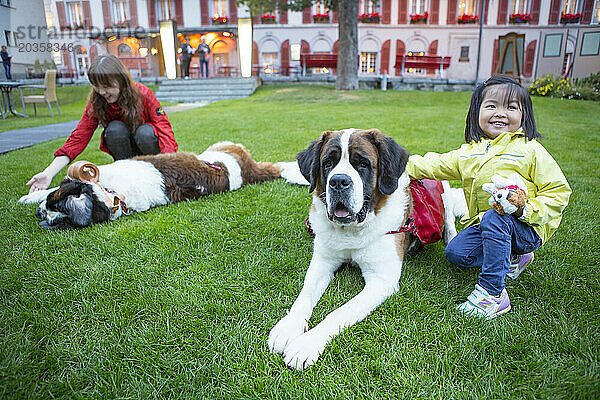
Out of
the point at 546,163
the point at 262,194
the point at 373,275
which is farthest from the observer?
the point at 262,194

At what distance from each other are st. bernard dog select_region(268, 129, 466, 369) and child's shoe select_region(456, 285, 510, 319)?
42cm

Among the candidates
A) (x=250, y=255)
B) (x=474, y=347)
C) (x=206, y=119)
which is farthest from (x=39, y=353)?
(x=206, y=119)

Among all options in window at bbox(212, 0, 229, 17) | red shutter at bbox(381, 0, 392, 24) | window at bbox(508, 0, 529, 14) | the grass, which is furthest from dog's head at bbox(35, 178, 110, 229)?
window at bbox(508, 0, 529, 14)

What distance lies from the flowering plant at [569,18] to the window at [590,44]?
301 inches

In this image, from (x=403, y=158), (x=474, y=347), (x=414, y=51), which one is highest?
(x=414, y=51)

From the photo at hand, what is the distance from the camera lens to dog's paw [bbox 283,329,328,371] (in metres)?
1.74

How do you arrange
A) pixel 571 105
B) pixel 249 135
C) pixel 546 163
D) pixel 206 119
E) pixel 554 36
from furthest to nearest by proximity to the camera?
pixel 554 36 < pixel 571 105 < pixel 206 119 < pixel 249 135 < pixel 546 163

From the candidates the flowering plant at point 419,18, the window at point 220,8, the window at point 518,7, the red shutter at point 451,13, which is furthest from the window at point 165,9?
the window at point 518,7

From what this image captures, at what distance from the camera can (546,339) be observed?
1846 millimetres

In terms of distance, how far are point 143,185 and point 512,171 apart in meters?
3.27

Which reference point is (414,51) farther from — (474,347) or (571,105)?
(474,347)

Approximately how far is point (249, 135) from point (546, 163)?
653 centimetres

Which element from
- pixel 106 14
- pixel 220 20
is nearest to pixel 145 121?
pixel 220 20

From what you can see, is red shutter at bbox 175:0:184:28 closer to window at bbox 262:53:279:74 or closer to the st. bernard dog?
window at bbox 262:53:279:74
